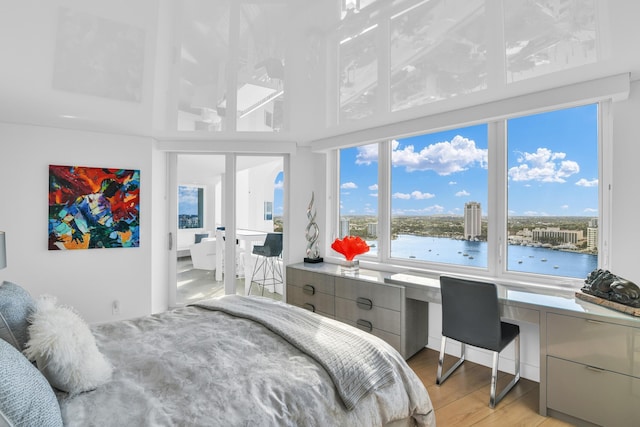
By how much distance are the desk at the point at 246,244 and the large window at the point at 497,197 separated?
1520 millimetres

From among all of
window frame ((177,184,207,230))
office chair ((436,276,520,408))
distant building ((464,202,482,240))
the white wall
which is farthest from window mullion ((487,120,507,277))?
the white wall

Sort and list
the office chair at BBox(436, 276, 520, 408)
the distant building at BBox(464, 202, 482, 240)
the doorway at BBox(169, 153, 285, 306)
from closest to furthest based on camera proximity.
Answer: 1. the office chair at BBox(436, 276, 520, 408)
2. the distant building at BBox(464, 202, 482, 240)
3. the doorway at BBox(169, 153, 285, 306)

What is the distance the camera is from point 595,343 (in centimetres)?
204

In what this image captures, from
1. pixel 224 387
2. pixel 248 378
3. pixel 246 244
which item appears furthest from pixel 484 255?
pixel 246 244

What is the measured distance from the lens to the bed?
126 cm

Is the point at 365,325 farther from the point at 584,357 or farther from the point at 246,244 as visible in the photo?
the point at 246,244

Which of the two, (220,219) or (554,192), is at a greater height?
(554,192)

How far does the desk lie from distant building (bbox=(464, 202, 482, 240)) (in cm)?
245

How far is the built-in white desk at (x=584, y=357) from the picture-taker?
76.5 inches

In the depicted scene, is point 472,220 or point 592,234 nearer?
point 592,234

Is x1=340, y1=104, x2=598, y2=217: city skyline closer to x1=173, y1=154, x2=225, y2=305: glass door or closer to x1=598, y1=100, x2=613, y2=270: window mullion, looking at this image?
x1=598, y1=100, x2=613, y2=270: window mullion

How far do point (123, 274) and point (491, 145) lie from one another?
4.05m

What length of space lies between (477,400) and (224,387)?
195 cm

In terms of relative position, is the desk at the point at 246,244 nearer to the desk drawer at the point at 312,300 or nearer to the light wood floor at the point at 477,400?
the desk drawer at the point at 312,300
